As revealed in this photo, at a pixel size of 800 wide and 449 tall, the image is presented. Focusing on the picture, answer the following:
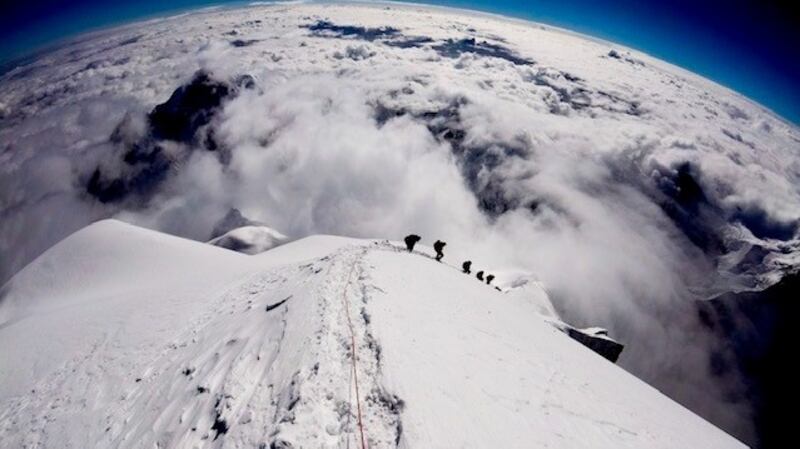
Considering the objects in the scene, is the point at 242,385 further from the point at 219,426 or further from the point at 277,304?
the point at 277,304

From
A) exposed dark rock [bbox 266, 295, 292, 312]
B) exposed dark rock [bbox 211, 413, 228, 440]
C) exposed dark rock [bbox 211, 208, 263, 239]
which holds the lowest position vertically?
exposed dark rock [bbox 211, 208, 263, 239]

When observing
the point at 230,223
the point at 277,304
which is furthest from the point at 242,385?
the point at 230,223

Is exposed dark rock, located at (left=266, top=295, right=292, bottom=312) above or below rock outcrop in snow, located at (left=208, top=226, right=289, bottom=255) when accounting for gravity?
above

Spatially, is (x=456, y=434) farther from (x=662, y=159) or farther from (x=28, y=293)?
(x=662, y=159)

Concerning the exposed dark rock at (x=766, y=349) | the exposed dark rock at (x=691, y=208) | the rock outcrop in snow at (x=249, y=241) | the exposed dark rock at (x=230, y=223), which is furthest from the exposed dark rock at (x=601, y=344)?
the exposed dark rock at (x=691, y=208)

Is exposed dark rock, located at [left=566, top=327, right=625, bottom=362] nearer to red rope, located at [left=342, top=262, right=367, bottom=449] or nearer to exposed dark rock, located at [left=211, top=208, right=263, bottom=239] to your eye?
red rope, located at [left=342, top=262, right=367, bottom=449]

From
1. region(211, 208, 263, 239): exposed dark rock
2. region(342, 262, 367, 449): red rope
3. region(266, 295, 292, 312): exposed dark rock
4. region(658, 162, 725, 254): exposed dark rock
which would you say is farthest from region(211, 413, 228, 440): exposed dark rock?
region(658, 162, 725, 254): exposed dark rock

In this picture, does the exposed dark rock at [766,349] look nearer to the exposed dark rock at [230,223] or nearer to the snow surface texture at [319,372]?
the snow surface texture at [319,372]
